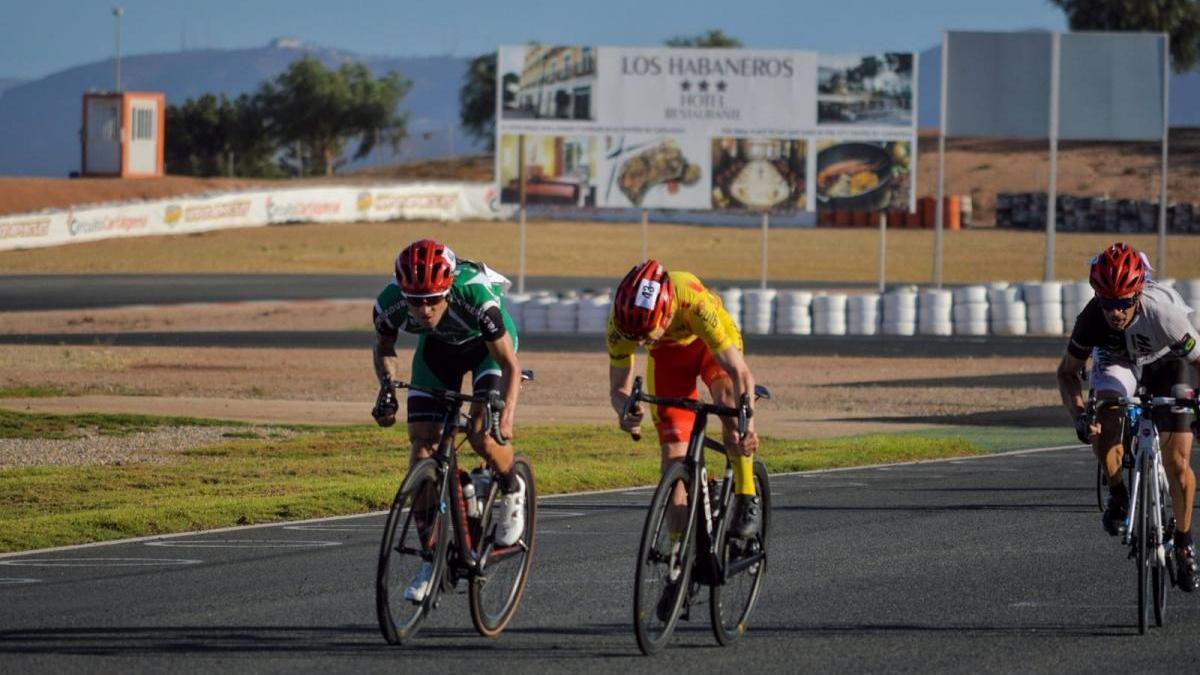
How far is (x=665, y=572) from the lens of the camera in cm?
805

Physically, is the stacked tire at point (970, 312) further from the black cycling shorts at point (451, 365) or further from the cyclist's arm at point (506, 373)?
the cyclist's arm at point (506, 373)

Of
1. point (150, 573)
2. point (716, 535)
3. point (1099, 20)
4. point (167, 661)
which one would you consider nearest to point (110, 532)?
point (150, 573)

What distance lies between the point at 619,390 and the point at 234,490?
7.17 metres

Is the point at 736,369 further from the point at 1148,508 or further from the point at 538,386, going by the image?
the point at 538,386

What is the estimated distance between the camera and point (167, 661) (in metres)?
8.00

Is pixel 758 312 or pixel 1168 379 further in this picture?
pixel 758 312

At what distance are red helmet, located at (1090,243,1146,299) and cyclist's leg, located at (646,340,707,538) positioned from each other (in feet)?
6.10

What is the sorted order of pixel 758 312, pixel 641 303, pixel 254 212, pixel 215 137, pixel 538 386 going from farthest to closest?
pixel 215 137 → pixel 254 212 → pixel 758 312 → pixel 538 386 → pixel 641 303

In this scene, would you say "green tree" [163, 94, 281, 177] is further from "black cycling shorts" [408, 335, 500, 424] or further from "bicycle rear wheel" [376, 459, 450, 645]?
"bicycle rear wheel" [376, 459, 450, 645]

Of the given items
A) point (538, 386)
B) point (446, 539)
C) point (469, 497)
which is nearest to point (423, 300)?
point (469, 497)

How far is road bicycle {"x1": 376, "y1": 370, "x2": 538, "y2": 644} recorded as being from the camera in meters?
7.94

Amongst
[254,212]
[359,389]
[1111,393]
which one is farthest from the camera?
[254,212]

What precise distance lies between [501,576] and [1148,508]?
2.96 metres

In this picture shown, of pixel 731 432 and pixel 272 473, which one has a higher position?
pixel 731 432
